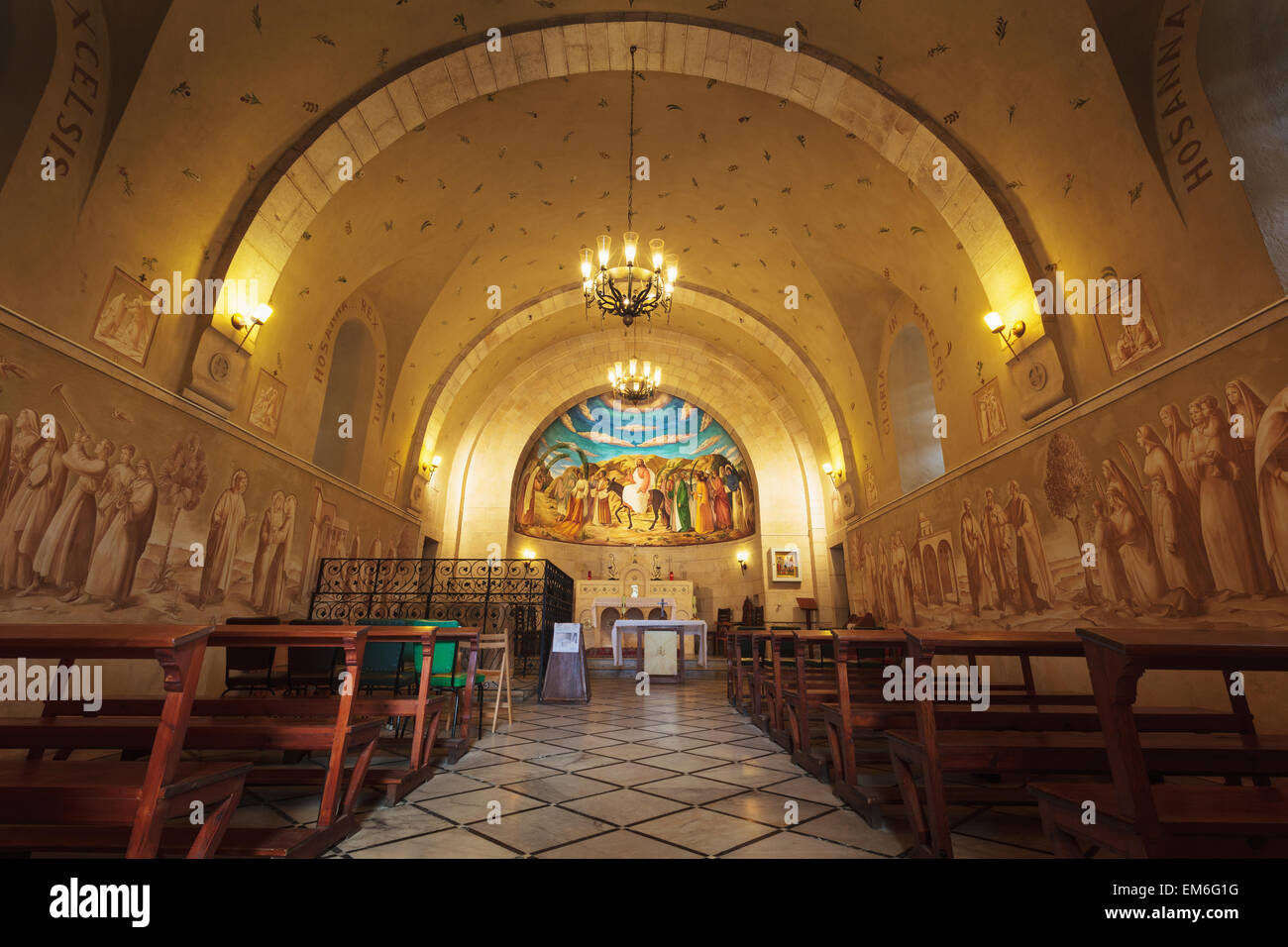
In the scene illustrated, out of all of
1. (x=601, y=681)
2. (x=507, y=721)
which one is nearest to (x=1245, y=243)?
(x=507, y=721)

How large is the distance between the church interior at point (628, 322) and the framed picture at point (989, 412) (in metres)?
0.05

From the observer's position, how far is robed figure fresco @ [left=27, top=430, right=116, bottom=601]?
4.29m

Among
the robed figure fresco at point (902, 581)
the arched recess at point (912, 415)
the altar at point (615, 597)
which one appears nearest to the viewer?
the robed figure fresco at point (902, 581)

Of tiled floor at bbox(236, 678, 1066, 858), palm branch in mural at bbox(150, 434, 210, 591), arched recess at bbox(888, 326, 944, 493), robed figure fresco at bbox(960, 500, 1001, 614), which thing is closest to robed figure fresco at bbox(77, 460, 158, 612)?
palm branch in mural at bbox(150, 434, 210, 591)

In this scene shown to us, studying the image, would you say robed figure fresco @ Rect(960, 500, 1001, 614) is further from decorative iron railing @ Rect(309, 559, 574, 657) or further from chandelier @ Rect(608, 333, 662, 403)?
chandelier @ Rect(608, 333, 662, 403)

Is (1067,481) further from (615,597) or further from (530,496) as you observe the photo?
(530,496)

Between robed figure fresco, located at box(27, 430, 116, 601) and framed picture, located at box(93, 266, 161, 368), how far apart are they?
2.75 ft

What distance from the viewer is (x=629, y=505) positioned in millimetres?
17312

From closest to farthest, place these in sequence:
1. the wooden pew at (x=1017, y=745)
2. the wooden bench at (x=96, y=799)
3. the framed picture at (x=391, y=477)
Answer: the wooden bench at (x=96, y=799) < the wooden pew at (x=1017, y=745) < the framed picture at (x=391, y=477)

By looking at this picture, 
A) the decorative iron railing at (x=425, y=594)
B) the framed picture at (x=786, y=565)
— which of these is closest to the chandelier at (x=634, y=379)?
the decorative iron railing at (x=425, y=594)

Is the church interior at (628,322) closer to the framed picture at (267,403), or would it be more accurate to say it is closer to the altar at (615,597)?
the framed picture at (267,403)

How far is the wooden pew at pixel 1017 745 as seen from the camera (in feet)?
5.90

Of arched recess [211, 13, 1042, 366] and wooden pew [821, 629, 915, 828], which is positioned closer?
wooden pew [821, 629, 915, 828]
